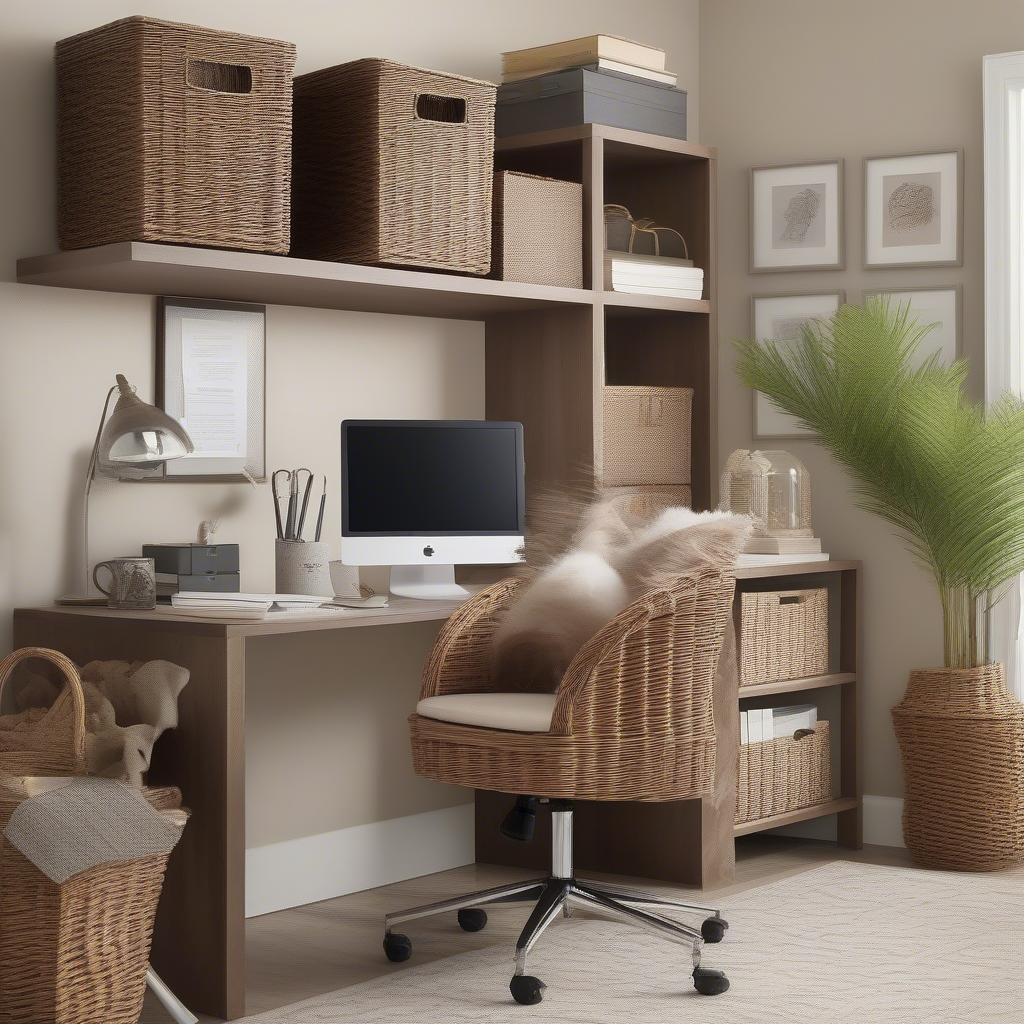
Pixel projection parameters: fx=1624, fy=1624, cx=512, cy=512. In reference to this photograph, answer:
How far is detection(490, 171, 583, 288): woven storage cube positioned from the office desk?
1178mm

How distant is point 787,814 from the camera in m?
4.15

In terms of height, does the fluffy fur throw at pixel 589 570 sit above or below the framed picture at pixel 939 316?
below

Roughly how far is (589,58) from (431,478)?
3.80 ft

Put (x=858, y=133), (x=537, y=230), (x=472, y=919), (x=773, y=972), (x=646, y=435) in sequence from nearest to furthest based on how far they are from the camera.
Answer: (x=773, y=972), (x=472, y=919), (x=537, y=230), (x=646, y=435), (x=858, y=133)

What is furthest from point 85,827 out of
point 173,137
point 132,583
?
point 173,137

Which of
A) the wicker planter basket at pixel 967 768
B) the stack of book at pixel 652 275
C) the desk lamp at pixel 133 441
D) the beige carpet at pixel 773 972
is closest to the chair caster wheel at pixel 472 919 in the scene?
the beige carpet at pixel 773 972

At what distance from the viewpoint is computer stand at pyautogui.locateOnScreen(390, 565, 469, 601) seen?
3596 millimetres

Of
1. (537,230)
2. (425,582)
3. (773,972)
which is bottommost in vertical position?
(773,972)

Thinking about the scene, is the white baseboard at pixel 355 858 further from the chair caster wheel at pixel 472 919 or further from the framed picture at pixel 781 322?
the framed picture at pixel 781 322

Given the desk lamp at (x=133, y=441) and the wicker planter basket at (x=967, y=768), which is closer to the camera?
the desk lamp at (x=133, y=441)

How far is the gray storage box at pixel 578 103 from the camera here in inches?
158

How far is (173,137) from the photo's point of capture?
3.05 metres

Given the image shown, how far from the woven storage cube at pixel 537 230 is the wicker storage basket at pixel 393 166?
0.14 m

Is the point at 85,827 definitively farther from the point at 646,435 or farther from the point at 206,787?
the point at 646,435
